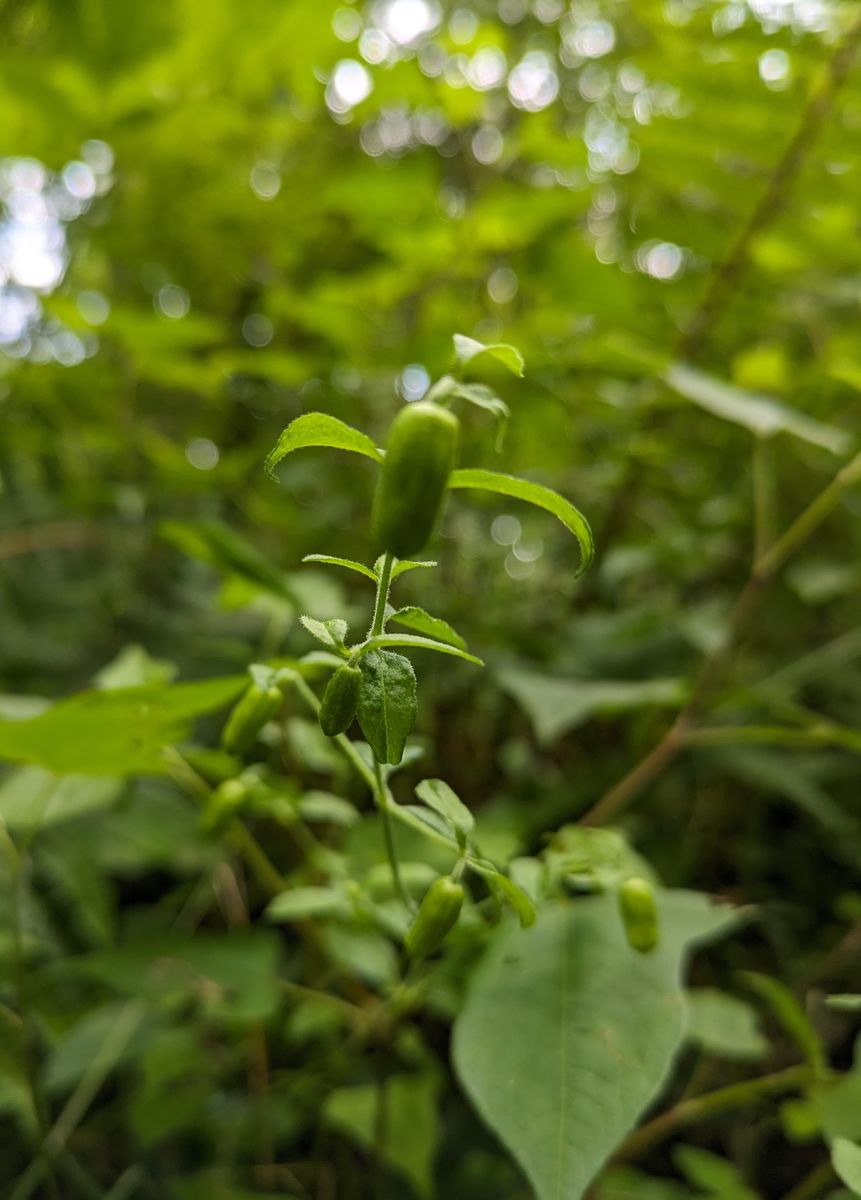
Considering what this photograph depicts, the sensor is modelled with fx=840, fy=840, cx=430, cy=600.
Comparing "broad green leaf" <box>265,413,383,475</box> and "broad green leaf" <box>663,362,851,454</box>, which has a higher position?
"broad green leaf" <box>265,413,383,475</box>

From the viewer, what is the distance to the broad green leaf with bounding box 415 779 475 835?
0.24 metres

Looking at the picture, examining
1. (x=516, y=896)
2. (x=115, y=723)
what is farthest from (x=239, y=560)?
(x=516, y=896)

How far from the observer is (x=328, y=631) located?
0.21 meters

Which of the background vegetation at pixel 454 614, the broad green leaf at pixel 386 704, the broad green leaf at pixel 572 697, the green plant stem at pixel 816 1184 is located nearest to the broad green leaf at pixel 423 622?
the broad green leaf at pixel 386 704

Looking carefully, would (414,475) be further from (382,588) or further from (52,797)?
(52,797)

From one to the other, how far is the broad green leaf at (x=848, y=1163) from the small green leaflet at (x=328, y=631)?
19 cm

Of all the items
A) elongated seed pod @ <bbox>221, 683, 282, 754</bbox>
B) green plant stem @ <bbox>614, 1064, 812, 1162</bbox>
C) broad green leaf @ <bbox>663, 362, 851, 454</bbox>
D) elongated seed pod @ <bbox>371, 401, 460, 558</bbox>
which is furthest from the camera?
broad green leaf @ <bbox>663, 362, 851, 454</bbox>

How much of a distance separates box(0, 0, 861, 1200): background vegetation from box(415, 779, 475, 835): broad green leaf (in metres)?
0.07

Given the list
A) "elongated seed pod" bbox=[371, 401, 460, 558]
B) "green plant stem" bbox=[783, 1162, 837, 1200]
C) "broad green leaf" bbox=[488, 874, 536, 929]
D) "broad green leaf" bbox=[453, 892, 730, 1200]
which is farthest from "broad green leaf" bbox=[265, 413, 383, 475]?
"green plant stem" bbox=[783, 1162, 837, 1200]

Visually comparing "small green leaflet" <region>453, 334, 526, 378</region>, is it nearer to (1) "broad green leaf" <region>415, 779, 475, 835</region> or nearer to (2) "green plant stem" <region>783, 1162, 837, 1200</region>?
(1) "broad green leaf" <region>415, 779, 475, 835</region>

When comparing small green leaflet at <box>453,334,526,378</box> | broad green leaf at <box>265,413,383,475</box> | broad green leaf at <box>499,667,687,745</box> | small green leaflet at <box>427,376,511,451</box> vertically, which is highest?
small green leaflet at <box>453,334,526,378</box>

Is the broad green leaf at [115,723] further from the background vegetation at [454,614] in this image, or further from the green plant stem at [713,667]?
the green plant stem at [713,667]

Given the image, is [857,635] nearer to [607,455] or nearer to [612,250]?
[607,455]

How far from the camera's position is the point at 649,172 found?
0.78m
